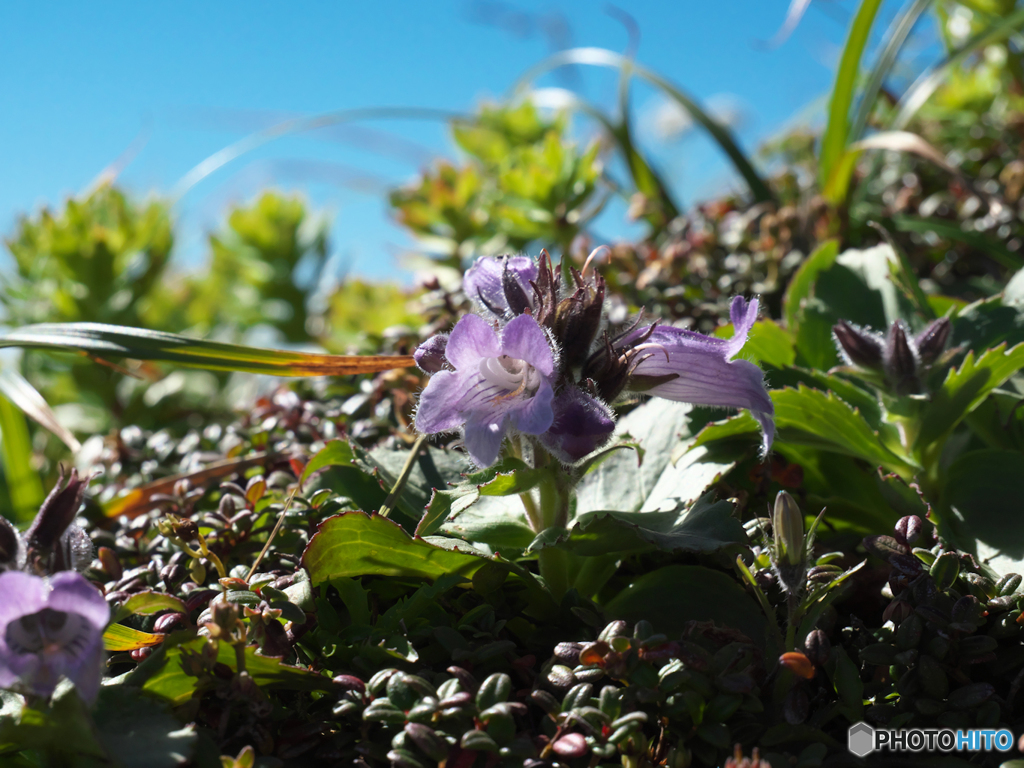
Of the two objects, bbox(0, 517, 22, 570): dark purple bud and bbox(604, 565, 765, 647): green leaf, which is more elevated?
bbox(0, 517, 22, 570): dark purple bud

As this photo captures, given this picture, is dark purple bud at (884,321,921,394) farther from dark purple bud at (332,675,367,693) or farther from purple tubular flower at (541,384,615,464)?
dark purple bud at (332,675,367,693)

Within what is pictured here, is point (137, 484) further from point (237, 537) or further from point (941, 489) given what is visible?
point (941, 489)

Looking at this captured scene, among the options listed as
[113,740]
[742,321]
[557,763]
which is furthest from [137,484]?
[742,321]

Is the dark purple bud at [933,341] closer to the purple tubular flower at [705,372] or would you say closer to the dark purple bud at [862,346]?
the dark purple bud at [862,346]

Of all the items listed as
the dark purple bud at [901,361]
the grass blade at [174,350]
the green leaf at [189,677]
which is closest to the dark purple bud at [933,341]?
the dark purple bud at [901,361]

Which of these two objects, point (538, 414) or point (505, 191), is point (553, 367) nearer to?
point (538, 414)

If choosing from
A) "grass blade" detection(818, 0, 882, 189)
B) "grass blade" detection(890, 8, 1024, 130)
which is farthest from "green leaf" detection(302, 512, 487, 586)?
"grass blade" detection(890, 8, 1024, 130)

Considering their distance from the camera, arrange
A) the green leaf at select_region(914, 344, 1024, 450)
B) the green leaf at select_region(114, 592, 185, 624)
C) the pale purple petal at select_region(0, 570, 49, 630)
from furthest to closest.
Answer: the green leaf at select_region(914, 344, 1024, 450)
the green leaf at select_region(114, 592, 185, 624)
the pale purple petal at select_region(0, 570, 49, 630)

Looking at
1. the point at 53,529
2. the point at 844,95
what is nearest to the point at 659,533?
the point at 53,529
